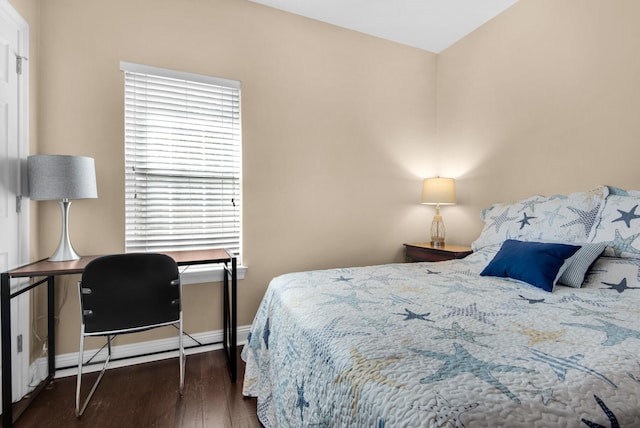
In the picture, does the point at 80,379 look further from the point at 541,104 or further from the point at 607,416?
the point at 541,104

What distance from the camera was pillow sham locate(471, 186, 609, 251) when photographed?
1.83m

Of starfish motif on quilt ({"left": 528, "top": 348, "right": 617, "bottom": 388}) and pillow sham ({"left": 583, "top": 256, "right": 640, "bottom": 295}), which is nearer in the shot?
starfish motif on quilt ({"left": 528, "top": 348, "right": 617, "bottom": 388})

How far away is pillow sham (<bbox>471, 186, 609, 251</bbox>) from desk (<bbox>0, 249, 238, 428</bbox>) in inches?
74.1

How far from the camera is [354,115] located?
2.99 m

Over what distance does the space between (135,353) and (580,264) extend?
286 centimetres

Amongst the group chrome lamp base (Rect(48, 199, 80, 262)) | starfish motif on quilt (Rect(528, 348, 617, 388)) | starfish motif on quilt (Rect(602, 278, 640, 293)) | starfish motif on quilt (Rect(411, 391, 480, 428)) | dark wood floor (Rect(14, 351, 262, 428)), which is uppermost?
chrome lamp base (Rect(48, 199, 80, 262))

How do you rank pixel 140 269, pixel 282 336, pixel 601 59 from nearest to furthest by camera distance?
1. pixel 282 336
2. pixel 140 269
3. pixel 601 59

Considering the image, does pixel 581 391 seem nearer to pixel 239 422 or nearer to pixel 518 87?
pixel 239 422

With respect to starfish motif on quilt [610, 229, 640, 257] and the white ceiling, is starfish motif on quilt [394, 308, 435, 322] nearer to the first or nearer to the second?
starfish motif on quilt [610, 229, 640, 257]

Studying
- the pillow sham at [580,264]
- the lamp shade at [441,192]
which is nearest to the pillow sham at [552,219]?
the pillow sham at [580,264]

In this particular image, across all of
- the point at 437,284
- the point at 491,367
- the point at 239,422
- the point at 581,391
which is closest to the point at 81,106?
the point at 239,422

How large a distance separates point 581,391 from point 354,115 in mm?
2661

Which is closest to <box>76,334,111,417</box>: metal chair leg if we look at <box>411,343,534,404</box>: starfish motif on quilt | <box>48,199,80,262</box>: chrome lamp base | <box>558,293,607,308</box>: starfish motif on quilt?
<box>48,199,80,262</box>: chrome lamp base

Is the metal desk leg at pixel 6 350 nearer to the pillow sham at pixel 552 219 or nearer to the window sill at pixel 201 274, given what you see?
the window sill at pixel 201 274
